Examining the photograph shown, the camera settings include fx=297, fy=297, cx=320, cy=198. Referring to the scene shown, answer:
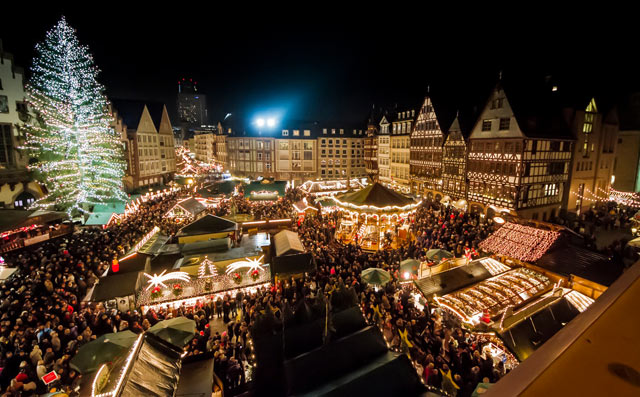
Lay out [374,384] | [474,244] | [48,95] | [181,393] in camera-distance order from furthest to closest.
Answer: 1. [48,95]
2. [474,244]
3. [181,393]
4. [374,384]

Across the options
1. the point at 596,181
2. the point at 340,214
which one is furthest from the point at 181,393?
the point at 596,181

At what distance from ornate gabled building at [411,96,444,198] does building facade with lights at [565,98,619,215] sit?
1095cm

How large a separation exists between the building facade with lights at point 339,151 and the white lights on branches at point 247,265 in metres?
40.6

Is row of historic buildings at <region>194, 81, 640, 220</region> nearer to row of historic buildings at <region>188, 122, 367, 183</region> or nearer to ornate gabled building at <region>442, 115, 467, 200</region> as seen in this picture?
ornate gabled building at <region>442, 115, 467, 200</region>

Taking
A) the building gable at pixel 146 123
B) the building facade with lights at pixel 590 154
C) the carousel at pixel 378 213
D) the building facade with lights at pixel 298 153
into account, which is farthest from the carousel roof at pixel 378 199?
the building gable at pixel 146 123

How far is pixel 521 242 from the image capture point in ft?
43.9

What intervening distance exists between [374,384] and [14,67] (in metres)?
33.7

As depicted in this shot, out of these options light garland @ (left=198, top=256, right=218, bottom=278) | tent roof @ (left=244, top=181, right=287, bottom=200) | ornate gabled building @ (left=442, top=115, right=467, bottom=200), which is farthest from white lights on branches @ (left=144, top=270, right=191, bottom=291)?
ornate gabled building @ (left=442, top=115, right=467, bottom=200)

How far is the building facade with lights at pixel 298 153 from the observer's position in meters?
52.3

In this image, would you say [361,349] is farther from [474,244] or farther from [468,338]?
[474,244]

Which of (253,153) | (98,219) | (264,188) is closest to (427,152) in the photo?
(264,188)

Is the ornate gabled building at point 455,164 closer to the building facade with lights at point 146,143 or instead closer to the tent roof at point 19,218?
the tent roof at point 19,218

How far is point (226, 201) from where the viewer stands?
32.3 meters

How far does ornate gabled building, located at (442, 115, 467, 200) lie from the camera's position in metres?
28.7
